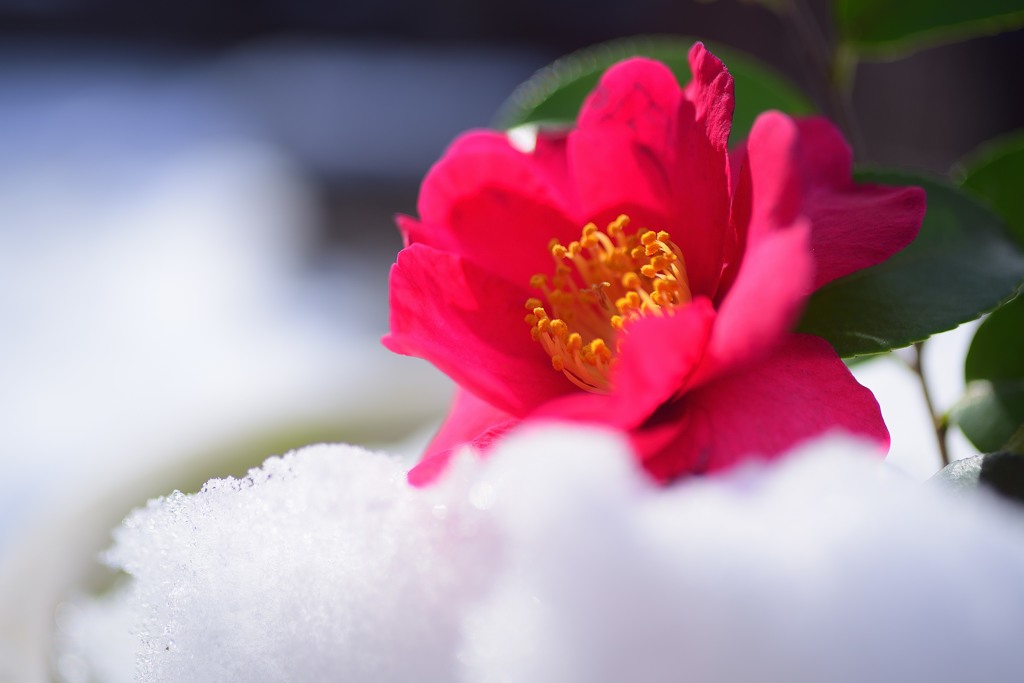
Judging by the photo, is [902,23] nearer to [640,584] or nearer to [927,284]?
[927,284]

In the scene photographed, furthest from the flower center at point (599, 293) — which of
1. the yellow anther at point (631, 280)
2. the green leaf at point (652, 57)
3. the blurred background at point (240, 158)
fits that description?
the blurred background at point (240, 158)

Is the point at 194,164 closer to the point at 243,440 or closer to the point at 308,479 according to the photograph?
the point at 243,440

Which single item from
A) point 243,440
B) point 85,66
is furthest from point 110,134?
point 243,440

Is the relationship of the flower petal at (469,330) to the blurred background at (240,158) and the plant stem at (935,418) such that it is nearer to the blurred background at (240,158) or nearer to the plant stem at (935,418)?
the plant stem at (935,418)

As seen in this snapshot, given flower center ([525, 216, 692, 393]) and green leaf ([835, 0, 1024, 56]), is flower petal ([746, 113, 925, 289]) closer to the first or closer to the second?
flower center ([525, 216, 692, 393])

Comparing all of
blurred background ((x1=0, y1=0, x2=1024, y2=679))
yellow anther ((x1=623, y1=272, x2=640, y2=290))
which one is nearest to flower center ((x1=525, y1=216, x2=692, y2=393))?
yellow anther ((x1=623, y1=272, x2=640, y2=290))

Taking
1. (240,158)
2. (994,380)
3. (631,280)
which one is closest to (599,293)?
(631,280)
